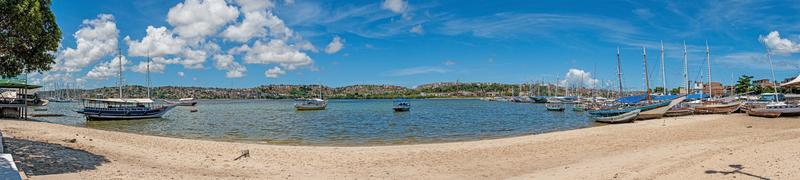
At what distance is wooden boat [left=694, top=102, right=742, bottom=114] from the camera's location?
53094 millimetres

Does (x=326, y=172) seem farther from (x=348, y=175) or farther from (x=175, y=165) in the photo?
(x=175, y=165)

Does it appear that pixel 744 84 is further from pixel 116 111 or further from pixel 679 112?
pixel 116 111

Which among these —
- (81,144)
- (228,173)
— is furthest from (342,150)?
(81,144)

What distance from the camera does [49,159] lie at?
14328 mm

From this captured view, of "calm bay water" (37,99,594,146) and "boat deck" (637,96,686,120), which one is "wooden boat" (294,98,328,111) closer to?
"calm bay water" (37,99,594,146)

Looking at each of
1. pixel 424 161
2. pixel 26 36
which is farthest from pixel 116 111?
pixel 424 161

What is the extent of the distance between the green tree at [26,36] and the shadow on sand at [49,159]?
2.64 meters

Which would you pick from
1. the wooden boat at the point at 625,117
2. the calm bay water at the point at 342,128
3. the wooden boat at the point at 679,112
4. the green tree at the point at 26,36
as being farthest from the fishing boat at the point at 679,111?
the green tree at the point at 26,36

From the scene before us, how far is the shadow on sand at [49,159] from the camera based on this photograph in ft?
41.6

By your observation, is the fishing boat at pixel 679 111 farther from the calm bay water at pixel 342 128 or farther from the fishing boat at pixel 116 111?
the fishing boat at pixel 116 111

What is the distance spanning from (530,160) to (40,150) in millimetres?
17632

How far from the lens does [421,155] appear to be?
806 inches

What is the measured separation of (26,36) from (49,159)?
4076mm

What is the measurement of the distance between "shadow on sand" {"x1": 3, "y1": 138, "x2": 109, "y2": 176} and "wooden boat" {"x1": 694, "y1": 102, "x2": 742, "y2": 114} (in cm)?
5892
